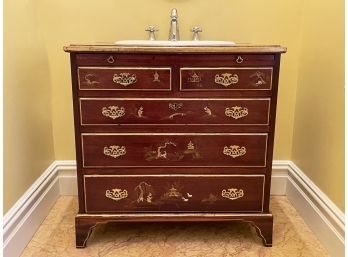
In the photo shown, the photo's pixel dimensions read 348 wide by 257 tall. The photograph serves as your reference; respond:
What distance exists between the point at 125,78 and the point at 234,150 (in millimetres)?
521

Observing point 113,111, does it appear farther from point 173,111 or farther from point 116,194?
point 116,194

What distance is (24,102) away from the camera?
160 centimetres

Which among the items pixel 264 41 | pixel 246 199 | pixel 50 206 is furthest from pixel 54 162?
pixel 264 41

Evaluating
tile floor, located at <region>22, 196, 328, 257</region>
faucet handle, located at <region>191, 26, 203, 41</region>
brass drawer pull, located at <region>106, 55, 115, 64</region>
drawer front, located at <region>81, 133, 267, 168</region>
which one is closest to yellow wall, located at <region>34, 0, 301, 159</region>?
faucet handle, located at <region>191, 26, 203, 41</region>

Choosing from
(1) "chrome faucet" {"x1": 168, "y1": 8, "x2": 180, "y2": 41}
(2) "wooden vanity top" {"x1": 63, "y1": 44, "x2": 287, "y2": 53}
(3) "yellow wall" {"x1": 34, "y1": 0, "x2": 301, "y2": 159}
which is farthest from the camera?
(3) "yellow wall" {"x1": 34, "y1": 0, "x2": 301, "y2": 159}

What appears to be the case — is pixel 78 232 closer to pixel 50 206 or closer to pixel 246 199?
pixel 50 206

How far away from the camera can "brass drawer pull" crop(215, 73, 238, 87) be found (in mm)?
1366

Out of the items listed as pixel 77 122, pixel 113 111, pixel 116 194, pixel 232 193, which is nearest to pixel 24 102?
pixel 77 122

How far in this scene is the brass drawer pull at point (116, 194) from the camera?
58.1 inches

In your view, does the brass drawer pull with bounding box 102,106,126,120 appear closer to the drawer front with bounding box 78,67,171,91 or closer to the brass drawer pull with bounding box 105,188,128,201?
the drawer front with bounding box 78,67,171,91

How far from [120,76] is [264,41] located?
898 mm

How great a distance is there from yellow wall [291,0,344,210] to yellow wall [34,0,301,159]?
12 cm

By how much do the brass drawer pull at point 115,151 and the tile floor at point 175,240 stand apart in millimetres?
438

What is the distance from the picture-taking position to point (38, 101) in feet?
5.83
